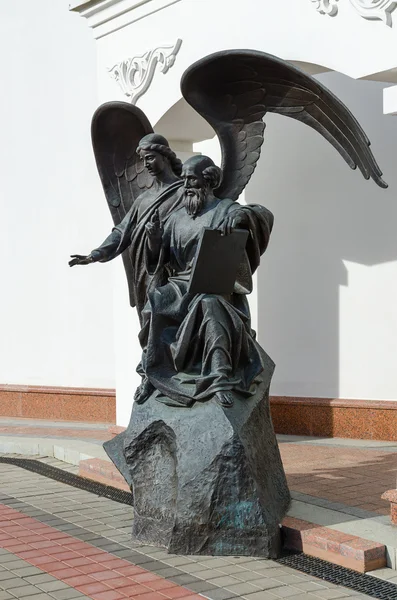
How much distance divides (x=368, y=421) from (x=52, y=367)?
3847 mm

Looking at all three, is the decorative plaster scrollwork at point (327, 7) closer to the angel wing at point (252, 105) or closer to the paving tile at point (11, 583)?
the angel wing at point (252, 105)

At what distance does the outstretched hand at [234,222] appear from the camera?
595 cm

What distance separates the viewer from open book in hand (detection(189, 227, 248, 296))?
5959 mm

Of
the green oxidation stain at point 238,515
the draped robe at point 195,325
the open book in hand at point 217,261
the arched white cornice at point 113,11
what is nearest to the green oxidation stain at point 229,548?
the green oxidation stain at point 238,515

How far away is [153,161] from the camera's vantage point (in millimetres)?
6555

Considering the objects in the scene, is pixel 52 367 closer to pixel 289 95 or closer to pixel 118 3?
pixel 118 3

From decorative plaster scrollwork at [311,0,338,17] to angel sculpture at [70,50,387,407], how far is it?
2.15ft

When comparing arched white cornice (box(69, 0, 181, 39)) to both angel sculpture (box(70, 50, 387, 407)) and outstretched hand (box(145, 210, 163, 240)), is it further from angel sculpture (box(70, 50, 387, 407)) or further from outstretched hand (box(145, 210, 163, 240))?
outstretched hand (box(145, 210, 163, 240))

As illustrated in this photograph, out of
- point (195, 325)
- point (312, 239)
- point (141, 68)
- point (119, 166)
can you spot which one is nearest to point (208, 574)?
point (195, 325)

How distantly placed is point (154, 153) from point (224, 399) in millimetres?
1749

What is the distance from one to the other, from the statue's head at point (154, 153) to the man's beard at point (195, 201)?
427 mm

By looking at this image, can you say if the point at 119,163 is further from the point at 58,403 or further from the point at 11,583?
the point at 58,403

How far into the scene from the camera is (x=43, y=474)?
8320mm

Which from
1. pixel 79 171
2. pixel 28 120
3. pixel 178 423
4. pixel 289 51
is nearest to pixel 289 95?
pixel 289 51
